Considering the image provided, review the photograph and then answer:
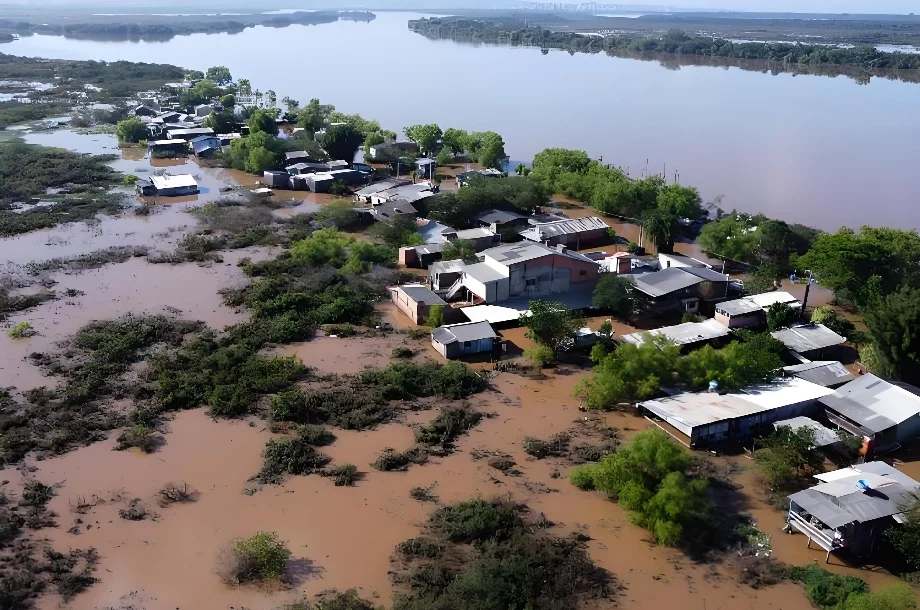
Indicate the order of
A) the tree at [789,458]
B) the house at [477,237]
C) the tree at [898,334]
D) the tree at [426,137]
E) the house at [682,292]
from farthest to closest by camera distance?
the tree at [426,137], the house at [477,237], the house at [682,292], the tree at [898,334], the tree at [789,458]

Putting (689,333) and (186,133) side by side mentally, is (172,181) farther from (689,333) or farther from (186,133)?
(689,333)

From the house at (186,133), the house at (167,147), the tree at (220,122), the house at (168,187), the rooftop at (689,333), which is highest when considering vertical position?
the tree at (220,122)

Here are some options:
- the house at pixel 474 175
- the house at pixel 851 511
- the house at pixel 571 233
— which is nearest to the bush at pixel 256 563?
the house at pixel 851 511

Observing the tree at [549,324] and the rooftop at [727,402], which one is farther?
the tree at [549,324]

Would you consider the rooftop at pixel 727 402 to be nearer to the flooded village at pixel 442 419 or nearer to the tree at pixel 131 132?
the flooded village at pixel 442 419

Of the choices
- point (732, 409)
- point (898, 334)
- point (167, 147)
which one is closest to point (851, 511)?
point (732, 409)

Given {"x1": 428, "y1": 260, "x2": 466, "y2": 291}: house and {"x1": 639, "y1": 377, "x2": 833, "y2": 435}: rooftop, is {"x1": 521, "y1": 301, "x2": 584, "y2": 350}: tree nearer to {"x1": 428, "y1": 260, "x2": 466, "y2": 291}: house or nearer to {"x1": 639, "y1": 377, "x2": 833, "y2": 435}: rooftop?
{"x1": 639, "y1": 377, "x2": 833, "y2": 435}: rooftop

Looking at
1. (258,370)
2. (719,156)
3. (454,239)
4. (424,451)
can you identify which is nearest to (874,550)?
(424,451)
